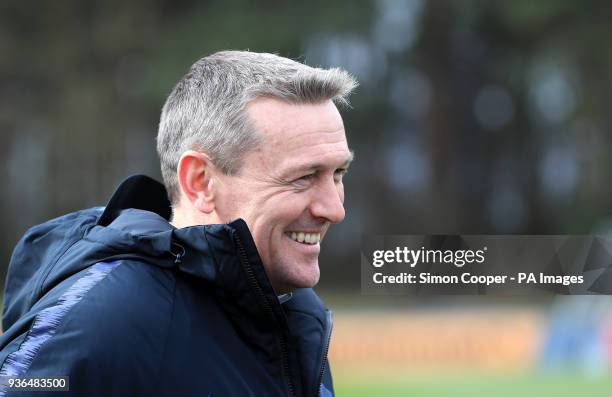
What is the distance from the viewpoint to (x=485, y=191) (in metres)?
22.2

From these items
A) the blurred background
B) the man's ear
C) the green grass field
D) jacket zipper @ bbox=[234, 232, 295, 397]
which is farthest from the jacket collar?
the blurred background

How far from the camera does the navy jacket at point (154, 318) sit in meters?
1.76

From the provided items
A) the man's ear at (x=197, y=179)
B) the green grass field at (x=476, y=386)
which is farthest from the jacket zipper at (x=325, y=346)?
the green grass field at (x=476, y=386)

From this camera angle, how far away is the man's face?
6.90ft

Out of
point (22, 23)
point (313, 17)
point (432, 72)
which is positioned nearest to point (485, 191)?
point (432, 72)

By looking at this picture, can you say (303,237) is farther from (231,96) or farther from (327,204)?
(231,96)

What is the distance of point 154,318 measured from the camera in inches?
73.2

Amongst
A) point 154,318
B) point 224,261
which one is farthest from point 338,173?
point 154,318

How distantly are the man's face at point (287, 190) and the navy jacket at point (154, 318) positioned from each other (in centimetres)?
14

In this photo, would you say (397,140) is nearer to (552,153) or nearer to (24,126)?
(552,153)

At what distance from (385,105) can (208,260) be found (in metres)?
18.7

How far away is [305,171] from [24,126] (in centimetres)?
1957

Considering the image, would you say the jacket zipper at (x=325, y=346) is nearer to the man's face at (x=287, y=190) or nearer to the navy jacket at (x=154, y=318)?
the navy jacket at (x=154, y=318)

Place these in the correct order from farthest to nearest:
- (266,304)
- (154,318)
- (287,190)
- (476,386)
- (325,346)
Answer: (476,386), (325,346), (287,190), (266,304), (154,318)
